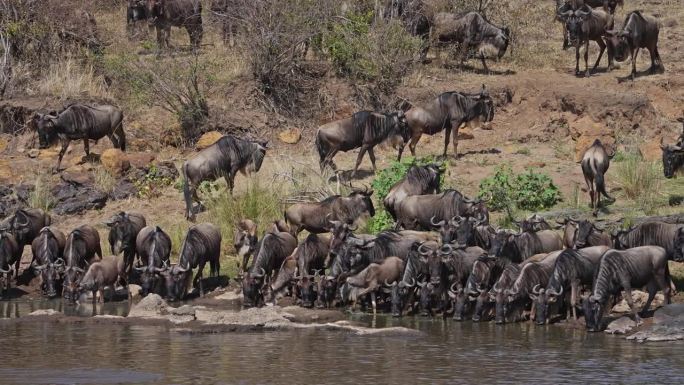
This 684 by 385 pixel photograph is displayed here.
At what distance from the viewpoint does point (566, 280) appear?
16109 mm

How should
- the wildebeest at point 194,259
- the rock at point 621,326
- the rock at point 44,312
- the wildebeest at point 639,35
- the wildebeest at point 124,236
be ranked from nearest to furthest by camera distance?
the rock at point 621,326 → the rock at point 44,312 → the wildebeest at point 194,259 → the wildebeest at point 124,236 → the wildebeest at point 639,35

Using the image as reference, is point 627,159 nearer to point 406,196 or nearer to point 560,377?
point 406,196

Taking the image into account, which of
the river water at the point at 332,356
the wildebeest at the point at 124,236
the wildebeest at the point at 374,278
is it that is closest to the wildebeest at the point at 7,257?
the wildebeest at the point at 124,236

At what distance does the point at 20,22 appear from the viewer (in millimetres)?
28734

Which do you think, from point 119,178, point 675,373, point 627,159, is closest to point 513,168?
point 627,159

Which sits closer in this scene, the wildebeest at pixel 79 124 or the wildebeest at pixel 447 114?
the wildebeest at pixel 447 114

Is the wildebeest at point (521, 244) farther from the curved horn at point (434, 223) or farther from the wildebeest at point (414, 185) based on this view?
the wildebeest at point (414, 185)

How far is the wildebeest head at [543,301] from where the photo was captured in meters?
16.0

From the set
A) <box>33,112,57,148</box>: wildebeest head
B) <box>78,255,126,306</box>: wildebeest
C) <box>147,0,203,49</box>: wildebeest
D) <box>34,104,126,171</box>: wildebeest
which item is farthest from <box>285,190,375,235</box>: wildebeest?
<box>147,0,203,49</box>: wildebeest

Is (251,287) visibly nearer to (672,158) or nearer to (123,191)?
(123,191)

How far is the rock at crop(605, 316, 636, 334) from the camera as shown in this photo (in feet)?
50.8

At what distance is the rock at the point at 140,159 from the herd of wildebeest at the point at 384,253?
2.10 meters

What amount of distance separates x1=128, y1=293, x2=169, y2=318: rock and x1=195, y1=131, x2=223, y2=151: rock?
9.06 m

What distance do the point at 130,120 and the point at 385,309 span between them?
11.6 m
